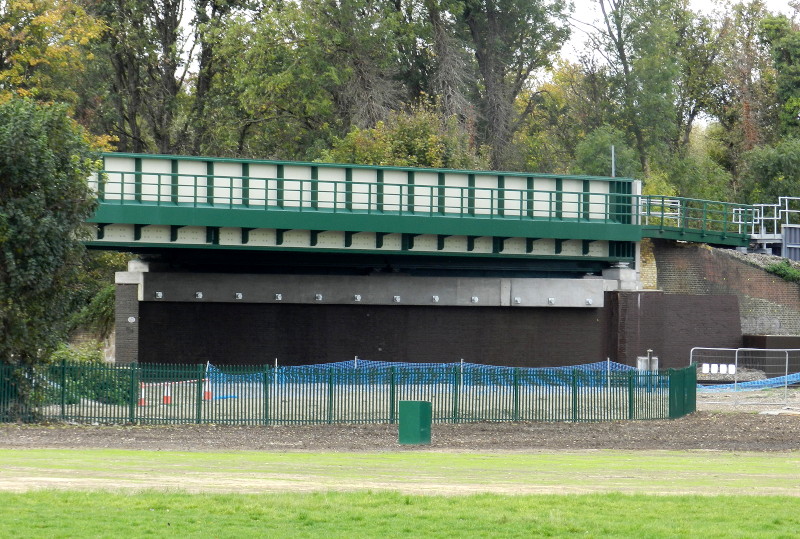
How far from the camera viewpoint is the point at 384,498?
1617cm

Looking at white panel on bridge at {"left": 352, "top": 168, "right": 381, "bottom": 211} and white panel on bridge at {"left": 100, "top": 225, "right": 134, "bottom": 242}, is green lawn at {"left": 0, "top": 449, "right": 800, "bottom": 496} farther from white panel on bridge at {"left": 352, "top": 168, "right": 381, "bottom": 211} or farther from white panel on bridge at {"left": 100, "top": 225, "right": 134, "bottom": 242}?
white panel on bridge at {"left": 352, "top": 168, "right": 381, "bottom": 211}

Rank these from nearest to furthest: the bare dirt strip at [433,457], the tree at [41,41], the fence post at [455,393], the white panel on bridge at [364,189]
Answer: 1. the bare dirt strip at [433,457]
2. the fence post at [455,393]
3. the white panel on bridge at [364,189]
4. the tree at [41,41]

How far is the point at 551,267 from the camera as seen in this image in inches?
1831

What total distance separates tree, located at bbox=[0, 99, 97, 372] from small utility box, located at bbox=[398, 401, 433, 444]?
1001 cm

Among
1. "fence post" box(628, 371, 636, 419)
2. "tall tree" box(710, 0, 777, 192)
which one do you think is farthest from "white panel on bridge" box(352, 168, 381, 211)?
"tall tree" box(710, 0, 777, 192)

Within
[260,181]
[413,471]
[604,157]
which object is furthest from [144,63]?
[413,471]

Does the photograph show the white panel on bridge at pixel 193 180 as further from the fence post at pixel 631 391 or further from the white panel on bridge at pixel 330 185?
the fence post at pixel 631 391

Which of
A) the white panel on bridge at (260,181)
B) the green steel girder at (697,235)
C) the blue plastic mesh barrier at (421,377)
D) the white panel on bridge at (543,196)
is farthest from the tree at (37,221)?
the green steel girder at (697,235)

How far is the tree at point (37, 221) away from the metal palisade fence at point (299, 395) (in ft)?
3.34

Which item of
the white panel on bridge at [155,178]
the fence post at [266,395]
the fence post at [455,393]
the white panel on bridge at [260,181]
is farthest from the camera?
the white panel on bridge at [260,181]

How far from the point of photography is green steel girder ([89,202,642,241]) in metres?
39.4

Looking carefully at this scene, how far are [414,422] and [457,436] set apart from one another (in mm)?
2744

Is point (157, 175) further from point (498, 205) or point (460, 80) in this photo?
point (460, 80)

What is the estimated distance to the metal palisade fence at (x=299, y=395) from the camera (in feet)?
104
